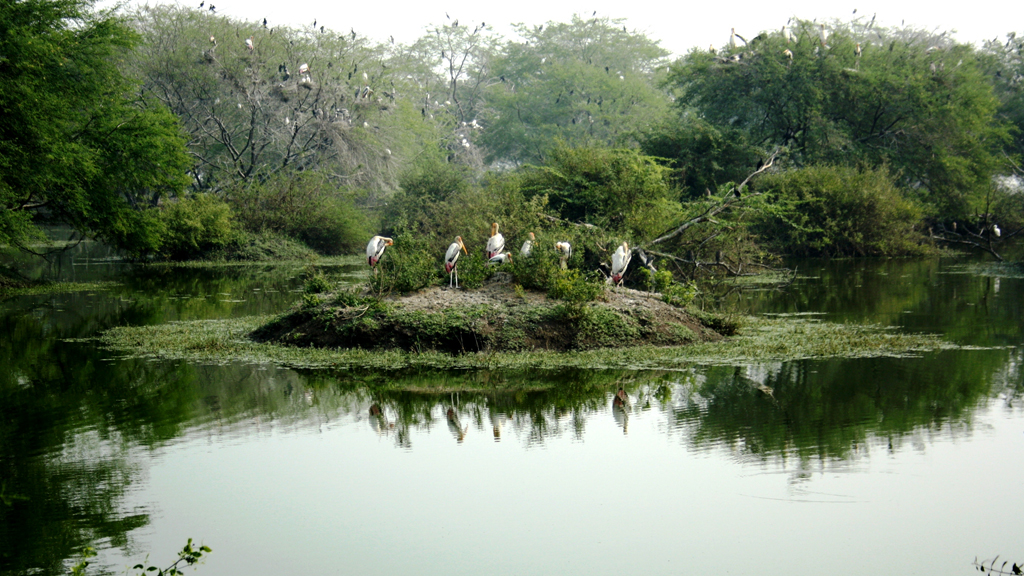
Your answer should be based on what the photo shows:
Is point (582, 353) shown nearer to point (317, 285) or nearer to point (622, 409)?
point (622, 409)

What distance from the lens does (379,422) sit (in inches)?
309

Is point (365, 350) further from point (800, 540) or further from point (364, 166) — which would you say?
point (364, 166)

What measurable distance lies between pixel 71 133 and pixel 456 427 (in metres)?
15.3

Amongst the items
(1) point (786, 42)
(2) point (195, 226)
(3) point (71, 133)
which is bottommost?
(2) point (195, 226)

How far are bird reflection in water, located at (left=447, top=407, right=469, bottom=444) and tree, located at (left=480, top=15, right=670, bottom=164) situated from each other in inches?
1661

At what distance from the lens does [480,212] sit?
19969 mm

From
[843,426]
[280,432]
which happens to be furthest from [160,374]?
[843,426]

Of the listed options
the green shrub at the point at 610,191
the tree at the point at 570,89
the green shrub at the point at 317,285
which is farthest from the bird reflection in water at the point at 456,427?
the tree at the point at 570,89

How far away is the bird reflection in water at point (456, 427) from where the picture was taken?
734cm

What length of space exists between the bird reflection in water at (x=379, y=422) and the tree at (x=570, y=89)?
4206 cm

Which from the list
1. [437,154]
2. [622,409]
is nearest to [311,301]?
[622,409]

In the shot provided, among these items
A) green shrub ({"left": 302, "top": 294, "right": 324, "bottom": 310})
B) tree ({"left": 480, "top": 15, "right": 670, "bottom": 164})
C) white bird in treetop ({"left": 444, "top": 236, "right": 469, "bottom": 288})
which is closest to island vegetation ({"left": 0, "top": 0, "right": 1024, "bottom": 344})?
white bird in treetop ({"left": 444, "top": 236, "right": 469, "bottom": 288})

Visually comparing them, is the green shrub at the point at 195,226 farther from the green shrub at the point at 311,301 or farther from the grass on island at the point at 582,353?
the green shrub at the point at 311,301

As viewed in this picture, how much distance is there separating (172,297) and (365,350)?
907 centimetres
